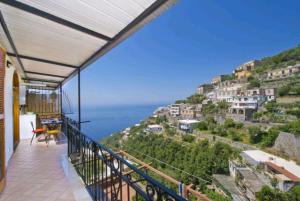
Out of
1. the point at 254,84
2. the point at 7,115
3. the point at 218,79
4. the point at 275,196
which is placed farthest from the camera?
the point at 218,79

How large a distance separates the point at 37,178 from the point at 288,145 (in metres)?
28.3

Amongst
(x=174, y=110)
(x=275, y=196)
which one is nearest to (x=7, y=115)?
(x=275, y=196)

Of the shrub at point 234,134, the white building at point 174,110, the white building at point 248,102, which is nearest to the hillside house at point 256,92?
the white building at point 248,102

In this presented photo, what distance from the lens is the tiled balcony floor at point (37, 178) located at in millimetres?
2238

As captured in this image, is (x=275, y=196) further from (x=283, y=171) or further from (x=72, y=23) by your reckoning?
(x=72, y=23)

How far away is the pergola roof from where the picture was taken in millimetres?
1770

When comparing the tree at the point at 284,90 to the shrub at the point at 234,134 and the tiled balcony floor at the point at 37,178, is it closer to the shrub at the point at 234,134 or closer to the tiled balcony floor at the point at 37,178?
the shrub at the point at 234,134

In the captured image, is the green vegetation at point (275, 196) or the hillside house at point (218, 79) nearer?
the green vegetation at point (275, 196)

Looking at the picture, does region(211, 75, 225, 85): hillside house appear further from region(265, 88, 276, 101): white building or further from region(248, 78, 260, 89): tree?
region(265, 88, 276, 101): white building

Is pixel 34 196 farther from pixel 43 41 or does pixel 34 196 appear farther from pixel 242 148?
pixel 242 148

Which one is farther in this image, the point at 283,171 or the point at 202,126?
the point at 202,126

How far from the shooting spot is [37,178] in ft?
9.21

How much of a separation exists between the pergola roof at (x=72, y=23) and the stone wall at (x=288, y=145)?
27.5 meters

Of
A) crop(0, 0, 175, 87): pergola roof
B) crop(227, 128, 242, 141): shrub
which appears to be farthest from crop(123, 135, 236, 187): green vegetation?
crop(0, 0, 175, 87): pergola roof
